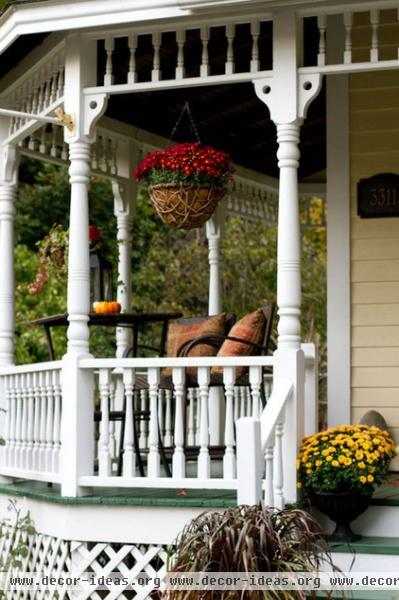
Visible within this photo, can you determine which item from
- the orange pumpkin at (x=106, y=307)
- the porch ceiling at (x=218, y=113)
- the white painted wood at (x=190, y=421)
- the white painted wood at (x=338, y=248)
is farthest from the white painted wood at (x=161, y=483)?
the porch ceiling at (x=218, y=113)

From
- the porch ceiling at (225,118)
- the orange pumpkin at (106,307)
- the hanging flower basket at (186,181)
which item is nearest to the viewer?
the hanging flower basket at (186,181)

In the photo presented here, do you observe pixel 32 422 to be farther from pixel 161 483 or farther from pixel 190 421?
pixel 190 421

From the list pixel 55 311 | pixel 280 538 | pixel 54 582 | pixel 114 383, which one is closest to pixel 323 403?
pixel 55 311

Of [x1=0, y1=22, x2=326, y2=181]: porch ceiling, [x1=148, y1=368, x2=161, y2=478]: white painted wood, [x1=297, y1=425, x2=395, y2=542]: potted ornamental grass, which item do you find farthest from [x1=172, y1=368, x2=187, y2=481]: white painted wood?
[x1=0, y1=22, x2=326, y2=181]: porch ceiling

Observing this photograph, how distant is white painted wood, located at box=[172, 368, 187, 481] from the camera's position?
6973mm

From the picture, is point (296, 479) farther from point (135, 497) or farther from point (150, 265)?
point (150, 265)

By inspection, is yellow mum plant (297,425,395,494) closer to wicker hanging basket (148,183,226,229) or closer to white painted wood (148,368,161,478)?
white painted wood (148,368,161,478)

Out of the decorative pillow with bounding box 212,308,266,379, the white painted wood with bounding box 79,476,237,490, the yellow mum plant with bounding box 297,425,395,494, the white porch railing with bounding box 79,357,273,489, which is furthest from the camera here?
the decorative pillow with bounding box 212,308,266,379

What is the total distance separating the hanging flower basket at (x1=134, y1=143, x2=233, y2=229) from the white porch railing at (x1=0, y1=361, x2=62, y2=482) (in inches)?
50.6

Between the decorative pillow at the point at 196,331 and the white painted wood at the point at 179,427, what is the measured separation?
4.74ft

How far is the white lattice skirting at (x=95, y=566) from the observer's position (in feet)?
22.6

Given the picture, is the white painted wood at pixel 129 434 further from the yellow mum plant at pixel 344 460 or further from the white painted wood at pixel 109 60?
the white painted wood at pixel 109 60

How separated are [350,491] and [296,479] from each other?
0.36 m

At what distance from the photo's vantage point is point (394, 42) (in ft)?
27.8
